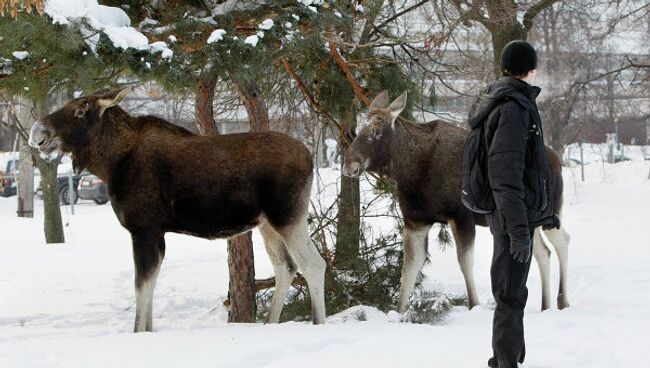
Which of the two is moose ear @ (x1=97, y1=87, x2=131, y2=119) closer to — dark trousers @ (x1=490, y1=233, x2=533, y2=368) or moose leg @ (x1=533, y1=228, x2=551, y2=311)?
dark trousers @ (x1=490, y1=233, x2=533, y2=368)

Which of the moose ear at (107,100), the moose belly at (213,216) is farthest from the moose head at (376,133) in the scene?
the moose ear at (107,100)

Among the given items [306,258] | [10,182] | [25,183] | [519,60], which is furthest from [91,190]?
[519,60]

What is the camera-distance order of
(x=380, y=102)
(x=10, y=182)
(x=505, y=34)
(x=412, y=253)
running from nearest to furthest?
1. (x=380, y=102)
2. (x=412, y=253)
3. (x=505, y=34)
4. (x=10, y=182)

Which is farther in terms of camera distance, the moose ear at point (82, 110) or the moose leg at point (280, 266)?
the moose leg at point (280, 266)

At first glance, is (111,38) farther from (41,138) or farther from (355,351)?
(355,351)

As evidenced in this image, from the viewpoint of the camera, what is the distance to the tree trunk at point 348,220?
35.7 ft

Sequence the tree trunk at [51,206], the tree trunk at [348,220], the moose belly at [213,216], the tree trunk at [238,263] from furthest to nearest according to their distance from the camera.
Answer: the tree trunk at [51,206] < the tree trunk at [348,220] < the tree trunk at [238,263] < the moose belly at [213,216]

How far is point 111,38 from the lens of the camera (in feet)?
22.3

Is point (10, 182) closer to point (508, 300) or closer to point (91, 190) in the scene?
point (91, 190)

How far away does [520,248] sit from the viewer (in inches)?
199

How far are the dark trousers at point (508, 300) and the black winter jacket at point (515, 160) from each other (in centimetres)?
21

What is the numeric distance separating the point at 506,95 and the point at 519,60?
35 centimetres

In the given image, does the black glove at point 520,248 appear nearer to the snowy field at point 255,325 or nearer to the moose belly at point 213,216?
the snowy field at point 255,325

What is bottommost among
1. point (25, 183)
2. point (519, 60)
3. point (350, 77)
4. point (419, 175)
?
point (25, 183)
